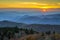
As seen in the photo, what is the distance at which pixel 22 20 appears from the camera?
1.48 m

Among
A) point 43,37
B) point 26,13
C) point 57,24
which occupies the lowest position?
point 43,37

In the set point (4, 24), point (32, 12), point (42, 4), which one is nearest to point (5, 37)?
point (4, 24)

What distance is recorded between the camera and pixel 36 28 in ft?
4.76

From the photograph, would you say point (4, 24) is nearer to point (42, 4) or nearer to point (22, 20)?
point (22, 20)

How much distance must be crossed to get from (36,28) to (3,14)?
0.38 metres

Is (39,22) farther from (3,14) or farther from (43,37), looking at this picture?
(3,14)

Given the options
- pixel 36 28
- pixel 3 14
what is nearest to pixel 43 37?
pixel 36 28

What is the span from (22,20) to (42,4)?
28 cm

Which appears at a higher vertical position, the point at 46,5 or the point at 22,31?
the point at 46,5

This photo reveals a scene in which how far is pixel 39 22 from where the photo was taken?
1472mm

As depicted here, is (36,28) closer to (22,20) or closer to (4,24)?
(22,20)

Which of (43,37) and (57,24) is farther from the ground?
(57,24)

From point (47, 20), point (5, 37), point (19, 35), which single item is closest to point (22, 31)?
point (19, 35)

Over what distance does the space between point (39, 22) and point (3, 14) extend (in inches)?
15.6
